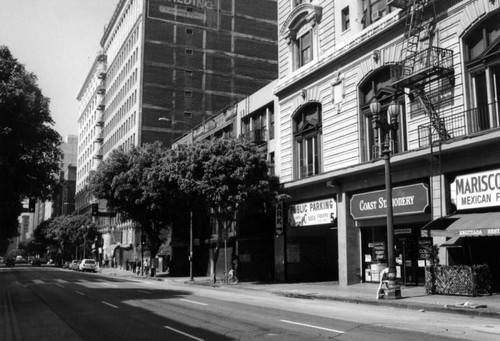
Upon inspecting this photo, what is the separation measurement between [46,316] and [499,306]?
44.4 ft

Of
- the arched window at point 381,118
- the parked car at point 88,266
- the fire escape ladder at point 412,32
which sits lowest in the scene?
the parked car at point 88,266

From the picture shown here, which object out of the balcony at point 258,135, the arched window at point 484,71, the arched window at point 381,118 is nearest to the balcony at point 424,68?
the arched window at point 484,71

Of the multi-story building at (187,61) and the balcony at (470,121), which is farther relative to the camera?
the multi-story building at (187,61)

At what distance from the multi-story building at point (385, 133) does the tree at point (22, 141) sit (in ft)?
41.0

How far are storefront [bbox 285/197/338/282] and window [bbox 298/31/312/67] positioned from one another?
29.3 feet

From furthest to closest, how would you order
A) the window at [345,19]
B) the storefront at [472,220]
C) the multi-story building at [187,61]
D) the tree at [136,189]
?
the multi-story building at [187,61] < the tree at [136,189] < the window at [345,19] < the storefront at [472,220]

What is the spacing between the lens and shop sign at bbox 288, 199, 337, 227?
2909 cm

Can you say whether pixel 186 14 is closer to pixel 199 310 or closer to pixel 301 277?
pixel 301 277

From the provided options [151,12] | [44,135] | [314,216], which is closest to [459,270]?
[314,216]

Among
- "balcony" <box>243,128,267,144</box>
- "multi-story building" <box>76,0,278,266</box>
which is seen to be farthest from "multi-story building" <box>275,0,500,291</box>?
"multi-story building" <box>76,0,278,266</box>

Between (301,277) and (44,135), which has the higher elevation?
(44,135)

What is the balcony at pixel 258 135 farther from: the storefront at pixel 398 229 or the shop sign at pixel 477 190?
the shop sign at pixel 477 190

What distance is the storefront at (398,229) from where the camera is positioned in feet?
76.1

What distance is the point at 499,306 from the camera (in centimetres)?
1571
